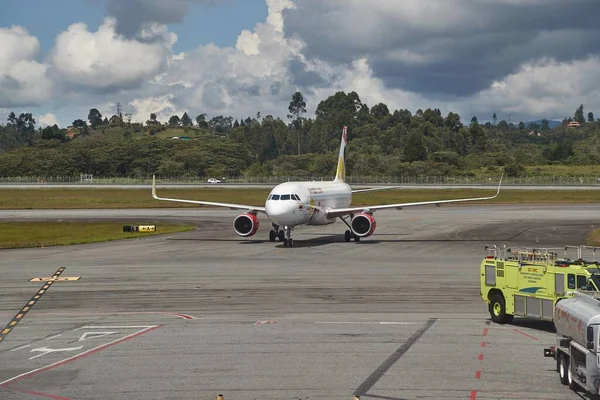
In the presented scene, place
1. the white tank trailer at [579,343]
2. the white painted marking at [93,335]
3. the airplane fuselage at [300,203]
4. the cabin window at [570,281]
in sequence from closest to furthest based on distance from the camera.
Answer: the white tank trailer at [579,343] → the cabin window at [570,281] → the white painted marking at [93,335] → the airplane fuselage at [300,203]

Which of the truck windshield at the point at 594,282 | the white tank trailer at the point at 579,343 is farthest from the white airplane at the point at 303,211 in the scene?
the white tank trailer at the point at 579,343

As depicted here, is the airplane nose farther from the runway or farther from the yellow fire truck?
the yellow fire truck

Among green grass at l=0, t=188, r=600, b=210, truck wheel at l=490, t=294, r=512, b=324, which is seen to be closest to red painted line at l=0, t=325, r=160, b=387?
truck wheel at l=490, t=294, r=512, b=324

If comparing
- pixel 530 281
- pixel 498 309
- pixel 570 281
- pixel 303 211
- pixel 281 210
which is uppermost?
pixel 281 210

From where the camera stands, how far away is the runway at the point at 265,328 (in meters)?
21.9

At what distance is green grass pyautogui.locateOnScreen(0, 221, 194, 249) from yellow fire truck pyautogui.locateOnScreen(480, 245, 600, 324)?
43.6 m

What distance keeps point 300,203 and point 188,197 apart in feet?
255

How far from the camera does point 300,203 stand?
2410 inches

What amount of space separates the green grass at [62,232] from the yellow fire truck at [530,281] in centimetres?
4363

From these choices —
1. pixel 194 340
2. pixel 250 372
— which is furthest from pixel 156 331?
pixel 250 372

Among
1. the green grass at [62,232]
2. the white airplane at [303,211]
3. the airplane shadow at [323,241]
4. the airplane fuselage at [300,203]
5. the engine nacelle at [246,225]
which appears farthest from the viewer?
the green grass at [62,232]

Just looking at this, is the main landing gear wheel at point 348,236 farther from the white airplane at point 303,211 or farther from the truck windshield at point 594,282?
the truck windshield at point 594,282

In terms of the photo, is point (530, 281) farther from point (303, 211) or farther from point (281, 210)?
point (303, 211)

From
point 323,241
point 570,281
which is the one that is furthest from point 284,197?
point 570,281
